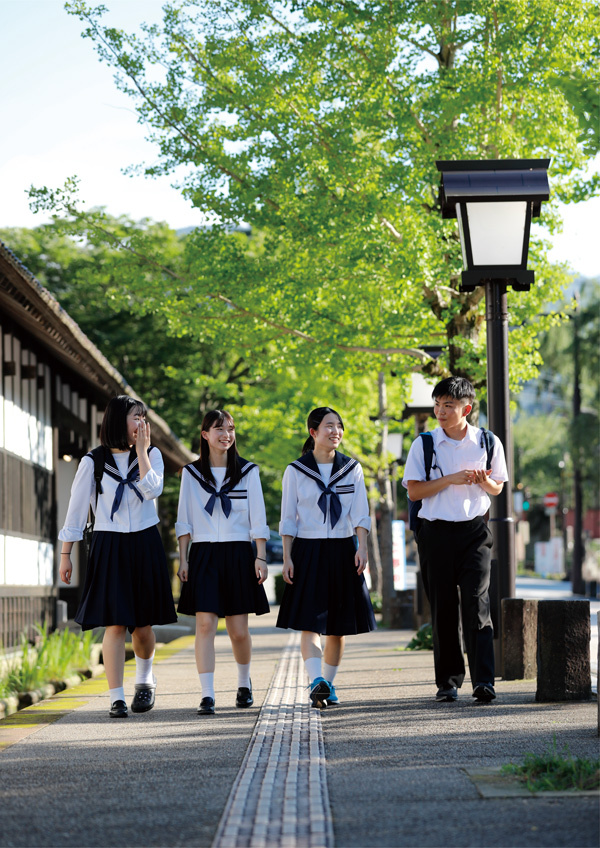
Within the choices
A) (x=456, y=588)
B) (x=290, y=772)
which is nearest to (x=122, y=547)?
(x=456, y=588)

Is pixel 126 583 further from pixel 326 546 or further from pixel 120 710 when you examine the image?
pixel 326 546

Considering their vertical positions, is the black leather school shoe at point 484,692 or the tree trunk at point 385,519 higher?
the tree trunk at point 385,519

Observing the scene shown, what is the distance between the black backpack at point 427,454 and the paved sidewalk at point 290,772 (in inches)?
41.9

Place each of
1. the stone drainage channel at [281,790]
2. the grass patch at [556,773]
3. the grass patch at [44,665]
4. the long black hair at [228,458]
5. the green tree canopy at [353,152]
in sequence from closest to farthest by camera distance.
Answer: the stone drainage channel at [281,790]
the grass patch at [556,773]
the long black hair at [228,458]
the grass patch at [44,665]
the green tree canopy at [353,152]

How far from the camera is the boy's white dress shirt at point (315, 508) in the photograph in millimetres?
7184

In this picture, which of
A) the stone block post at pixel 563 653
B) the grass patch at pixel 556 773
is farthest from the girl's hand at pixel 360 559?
the grass patch at pixel 556 773

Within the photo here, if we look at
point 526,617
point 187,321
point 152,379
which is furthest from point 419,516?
point 152,379

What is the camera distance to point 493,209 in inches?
324

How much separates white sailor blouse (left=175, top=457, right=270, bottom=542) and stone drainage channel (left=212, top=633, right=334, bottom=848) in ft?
3.52

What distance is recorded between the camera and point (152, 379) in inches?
1224

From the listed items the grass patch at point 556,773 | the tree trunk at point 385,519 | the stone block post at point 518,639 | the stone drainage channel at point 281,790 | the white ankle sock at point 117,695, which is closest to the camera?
the stone drainage channel at point 281,790

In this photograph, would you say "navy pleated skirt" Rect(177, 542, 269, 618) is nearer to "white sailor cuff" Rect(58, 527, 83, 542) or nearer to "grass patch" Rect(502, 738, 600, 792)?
"white sailor cuff" Rect(58, 527, 83, 542)

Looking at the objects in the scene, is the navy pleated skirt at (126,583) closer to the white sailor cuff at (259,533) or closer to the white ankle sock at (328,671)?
the white sailor cuff at (259,533)

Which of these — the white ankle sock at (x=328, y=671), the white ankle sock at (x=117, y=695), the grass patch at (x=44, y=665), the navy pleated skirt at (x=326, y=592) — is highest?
the navy pleated skirt at (x=326, y=592)
